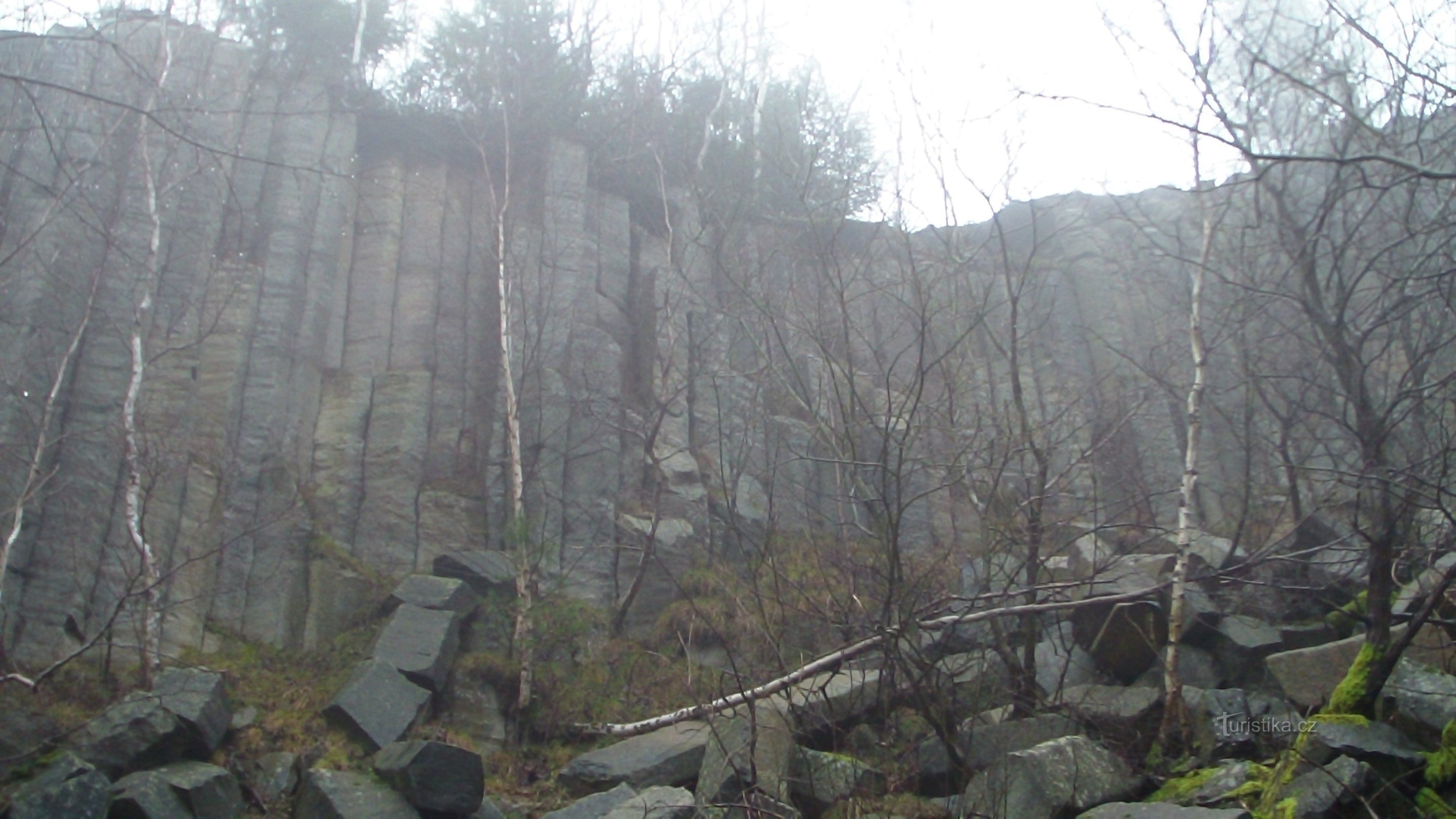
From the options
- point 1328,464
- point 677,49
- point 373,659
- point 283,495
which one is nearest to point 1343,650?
point 1328,464

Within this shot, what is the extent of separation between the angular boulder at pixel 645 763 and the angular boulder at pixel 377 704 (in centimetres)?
182

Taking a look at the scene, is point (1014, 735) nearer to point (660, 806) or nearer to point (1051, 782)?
point (1051, 782)

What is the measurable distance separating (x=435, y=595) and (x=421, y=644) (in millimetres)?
1064

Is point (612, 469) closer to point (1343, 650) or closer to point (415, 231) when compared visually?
point (415, 231)

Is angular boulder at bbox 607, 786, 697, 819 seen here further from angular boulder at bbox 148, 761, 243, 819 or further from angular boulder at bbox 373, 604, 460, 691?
angular boulder at bbox 373, 604, 460, 691

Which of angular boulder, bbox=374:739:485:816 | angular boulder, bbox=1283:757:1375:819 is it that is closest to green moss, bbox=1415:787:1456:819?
angular boulder, bbox=1283:757:1375:819

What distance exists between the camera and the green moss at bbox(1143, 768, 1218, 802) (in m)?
6.73

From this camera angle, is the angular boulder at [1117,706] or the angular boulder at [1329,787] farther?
the angular boulder at [1117,706]

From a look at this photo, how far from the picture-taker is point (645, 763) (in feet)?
31.9

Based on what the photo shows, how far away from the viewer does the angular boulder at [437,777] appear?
871cm

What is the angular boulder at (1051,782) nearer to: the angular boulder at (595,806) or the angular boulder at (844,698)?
the angular boulder at (844,698)

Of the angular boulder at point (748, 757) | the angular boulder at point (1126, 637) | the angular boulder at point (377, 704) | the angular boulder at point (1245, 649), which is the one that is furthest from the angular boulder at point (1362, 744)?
the angular boulder at point (377, 704)

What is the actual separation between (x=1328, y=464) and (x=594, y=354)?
10.5 metres

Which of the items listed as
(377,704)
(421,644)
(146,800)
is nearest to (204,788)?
(146,800)
